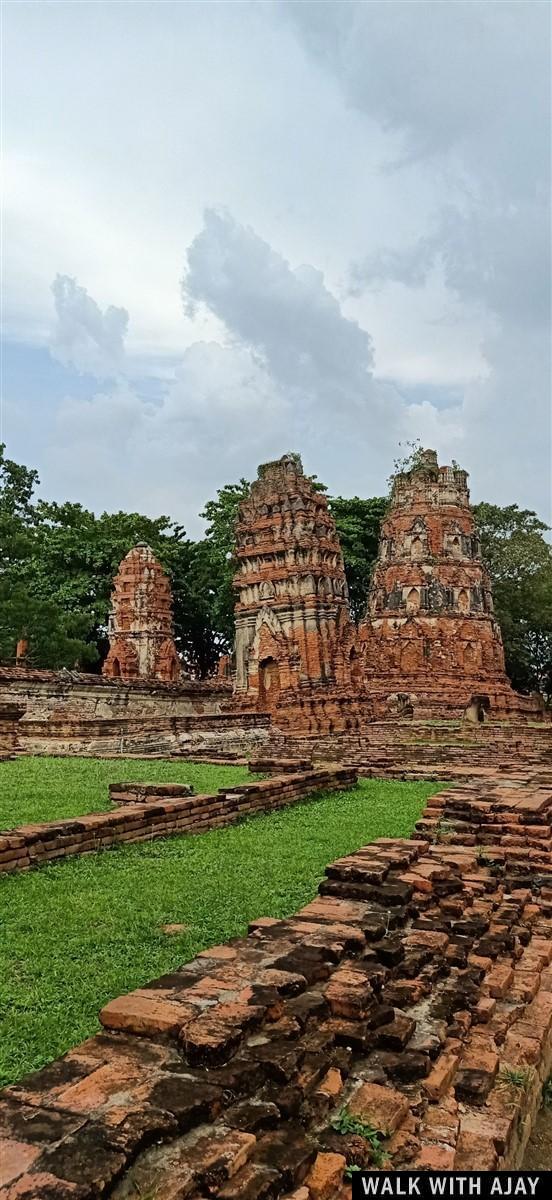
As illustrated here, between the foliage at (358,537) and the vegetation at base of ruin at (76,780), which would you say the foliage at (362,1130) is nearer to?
the vegetation at base of ruin at (76,780)

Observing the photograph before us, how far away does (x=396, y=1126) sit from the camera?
2.61 m

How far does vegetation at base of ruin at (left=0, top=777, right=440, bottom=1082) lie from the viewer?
3213mm

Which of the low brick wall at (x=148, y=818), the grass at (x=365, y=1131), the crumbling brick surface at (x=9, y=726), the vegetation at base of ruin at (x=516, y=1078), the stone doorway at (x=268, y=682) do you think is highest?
the stone doorway at (x=268, y=682)

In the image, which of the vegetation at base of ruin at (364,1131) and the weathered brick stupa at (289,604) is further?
the weathered brick stupa at (289,604)

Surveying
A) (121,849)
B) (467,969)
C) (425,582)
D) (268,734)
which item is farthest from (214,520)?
(467,969)

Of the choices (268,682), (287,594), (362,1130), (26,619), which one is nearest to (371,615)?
(287,594)

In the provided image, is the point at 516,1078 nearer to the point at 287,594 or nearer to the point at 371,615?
the point at 287,594

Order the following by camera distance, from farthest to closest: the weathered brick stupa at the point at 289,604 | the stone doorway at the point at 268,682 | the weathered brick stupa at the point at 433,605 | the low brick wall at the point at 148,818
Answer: the weathered brick stupa at the point at 433,605
the stone doorway at the point at 268,682
the weathered brick stupa at the point at 289,604
the low brick wall at the point at 148,818

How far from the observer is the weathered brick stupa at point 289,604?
68.3 ft

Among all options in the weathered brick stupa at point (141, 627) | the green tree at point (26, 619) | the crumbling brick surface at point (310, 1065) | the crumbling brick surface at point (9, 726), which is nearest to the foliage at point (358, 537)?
the weathered brick stupa at point (141, 627)

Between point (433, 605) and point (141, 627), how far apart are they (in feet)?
35.8

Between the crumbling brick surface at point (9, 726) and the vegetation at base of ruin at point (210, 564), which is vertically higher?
the vegetation at base of ruin at point (210, 564)

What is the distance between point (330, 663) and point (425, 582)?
1170 cm

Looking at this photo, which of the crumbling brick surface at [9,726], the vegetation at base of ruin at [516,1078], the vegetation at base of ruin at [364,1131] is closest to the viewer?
the vegetation at base of ruin at [364,1131]
